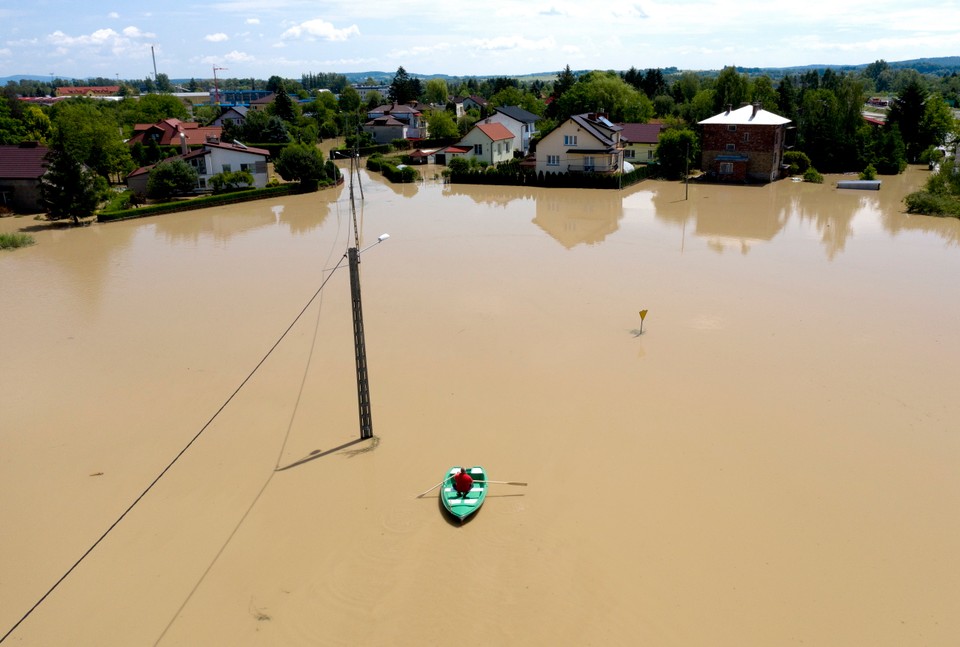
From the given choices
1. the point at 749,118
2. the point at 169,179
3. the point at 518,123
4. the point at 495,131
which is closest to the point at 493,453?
the point at 169,179

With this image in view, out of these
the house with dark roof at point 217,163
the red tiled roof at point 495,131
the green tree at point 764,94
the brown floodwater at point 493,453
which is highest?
the green tree at point 764,94

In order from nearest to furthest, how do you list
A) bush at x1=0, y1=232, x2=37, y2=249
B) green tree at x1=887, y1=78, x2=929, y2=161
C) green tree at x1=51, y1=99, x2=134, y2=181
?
bush at x1=0, y1=232, x2=37, y2=249 → green tree at x1=51, y1=99, x2=134, y2=181 → green tree at x1=887, y1=78, x2=929, y2=161

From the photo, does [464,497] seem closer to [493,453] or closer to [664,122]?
[493,453]

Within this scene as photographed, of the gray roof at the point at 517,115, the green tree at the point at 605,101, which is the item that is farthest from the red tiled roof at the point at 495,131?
the green tree at the point at 605,101

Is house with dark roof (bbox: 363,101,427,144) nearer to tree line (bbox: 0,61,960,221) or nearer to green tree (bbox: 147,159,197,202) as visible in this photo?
tree line (bbox: 0,61,960,221)

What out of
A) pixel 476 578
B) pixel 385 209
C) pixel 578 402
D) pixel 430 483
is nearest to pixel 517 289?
pixel 578 402

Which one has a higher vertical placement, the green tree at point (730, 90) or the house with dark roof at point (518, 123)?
the green tree at point (730, 90)

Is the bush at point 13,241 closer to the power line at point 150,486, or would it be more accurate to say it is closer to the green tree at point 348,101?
the power line at point 150,486

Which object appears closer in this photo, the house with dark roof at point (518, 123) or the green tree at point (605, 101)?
the house with dark roof at point (518, 123)

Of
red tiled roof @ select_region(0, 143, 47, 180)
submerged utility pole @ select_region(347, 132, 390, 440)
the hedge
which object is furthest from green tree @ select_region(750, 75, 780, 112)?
submerged utility pole @ select_region(347, 132, 390, 440)
